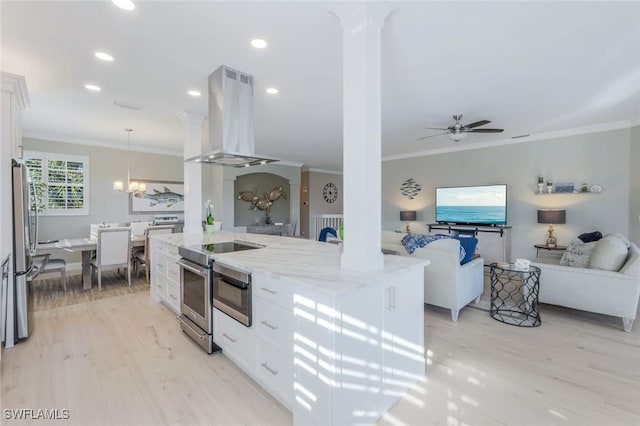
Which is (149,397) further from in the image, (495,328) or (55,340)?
(495,328)

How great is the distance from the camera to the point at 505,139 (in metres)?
5.86

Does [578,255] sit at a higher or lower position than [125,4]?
lower

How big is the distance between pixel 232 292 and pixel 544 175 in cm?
600

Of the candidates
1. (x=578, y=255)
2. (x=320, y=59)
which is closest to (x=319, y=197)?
(x=578, y=255)

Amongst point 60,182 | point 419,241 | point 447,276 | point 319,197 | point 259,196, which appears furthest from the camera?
point 319,197

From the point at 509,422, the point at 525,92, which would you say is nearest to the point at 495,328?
the point at 509,422

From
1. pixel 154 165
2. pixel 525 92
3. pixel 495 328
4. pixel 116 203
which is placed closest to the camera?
pixel 495 328

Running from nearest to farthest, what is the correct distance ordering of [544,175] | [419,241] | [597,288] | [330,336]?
[330,336], [597,288], [419,241], [544,175]

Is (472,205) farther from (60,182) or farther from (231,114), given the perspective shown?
(60,182)

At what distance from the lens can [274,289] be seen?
187 cm

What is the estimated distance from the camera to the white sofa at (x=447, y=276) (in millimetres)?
3244

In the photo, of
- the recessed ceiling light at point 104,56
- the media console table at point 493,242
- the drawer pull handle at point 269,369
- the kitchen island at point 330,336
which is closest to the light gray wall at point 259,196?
the media console table at point 493,242

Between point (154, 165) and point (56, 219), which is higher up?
point (154, 165)

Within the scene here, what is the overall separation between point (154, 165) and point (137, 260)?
2.57 metres
